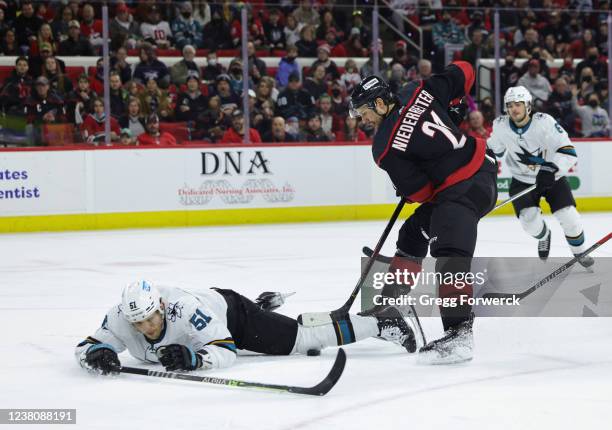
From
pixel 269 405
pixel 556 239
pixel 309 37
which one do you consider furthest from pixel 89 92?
pixel 269 405

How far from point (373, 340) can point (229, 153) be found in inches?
248

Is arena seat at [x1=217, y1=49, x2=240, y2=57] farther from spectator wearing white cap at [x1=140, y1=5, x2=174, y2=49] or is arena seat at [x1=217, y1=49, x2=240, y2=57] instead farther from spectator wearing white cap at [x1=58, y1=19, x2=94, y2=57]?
spectator wearing white cap at [x1=58, y1=19, x2=94, y2=57]

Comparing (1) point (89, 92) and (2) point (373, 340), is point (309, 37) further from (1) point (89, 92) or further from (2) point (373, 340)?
(2) point (373, 340)

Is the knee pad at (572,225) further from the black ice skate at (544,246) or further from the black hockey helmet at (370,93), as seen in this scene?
the black hockey helmet at (370,93)

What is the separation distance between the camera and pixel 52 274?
286 inches

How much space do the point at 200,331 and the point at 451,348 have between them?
3.22ft

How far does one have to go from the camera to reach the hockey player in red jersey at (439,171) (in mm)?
4297

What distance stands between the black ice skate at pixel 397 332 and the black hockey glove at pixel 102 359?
3.62 ft

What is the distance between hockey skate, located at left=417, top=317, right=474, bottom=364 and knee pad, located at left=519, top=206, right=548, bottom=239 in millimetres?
2870

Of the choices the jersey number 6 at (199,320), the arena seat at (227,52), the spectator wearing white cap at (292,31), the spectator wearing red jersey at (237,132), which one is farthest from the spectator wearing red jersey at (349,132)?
the jersey number 6 at (199,320)

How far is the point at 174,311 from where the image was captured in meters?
3.95

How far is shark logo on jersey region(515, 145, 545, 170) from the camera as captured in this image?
6938 millimetres

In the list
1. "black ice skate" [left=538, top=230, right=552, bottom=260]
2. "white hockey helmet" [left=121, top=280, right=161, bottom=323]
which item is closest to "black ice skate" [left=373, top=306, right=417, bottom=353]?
"white hockey helmet" [left=121, top=280, right=161, bottom=323]

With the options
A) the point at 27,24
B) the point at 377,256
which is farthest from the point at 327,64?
the point at 377,256
